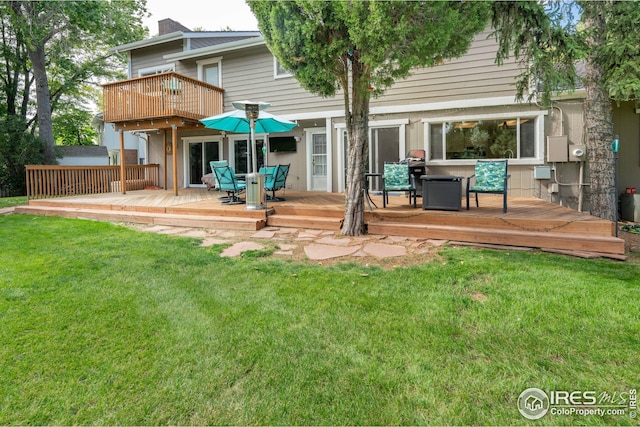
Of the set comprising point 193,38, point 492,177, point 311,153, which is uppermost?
point 193,38

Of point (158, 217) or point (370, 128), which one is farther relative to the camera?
point (370, 128)

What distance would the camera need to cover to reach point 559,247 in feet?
14.6

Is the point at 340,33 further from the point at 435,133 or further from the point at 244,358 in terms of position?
the point at 435,133

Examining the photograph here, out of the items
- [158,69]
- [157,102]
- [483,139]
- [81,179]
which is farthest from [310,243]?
[158,69]

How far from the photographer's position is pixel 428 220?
554 cm

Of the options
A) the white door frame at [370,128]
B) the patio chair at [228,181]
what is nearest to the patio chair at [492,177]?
the white door frame at [370,128]

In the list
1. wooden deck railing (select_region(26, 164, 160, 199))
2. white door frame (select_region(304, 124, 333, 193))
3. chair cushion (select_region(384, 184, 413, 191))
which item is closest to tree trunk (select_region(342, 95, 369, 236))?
chair cushion (select_region(384, 184, 413, 191))

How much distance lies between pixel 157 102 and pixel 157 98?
0.12 m

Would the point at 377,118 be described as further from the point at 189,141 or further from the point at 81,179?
the point at 81,179

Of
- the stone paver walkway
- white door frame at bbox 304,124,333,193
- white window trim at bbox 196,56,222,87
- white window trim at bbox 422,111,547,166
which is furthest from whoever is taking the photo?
white window trim at bbox 196,56,222,87

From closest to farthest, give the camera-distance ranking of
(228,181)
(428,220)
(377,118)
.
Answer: (428,220)
(228,181)
(377,118)

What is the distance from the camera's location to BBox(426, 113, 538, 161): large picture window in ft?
26.0

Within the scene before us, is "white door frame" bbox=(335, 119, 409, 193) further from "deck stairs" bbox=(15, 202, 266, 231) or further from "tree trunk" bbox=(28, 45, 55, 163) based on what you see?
"tree trunk" bbox=(28, 45, 55, 163)

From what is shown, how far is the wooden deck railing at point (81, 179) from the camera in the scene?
982 cm
